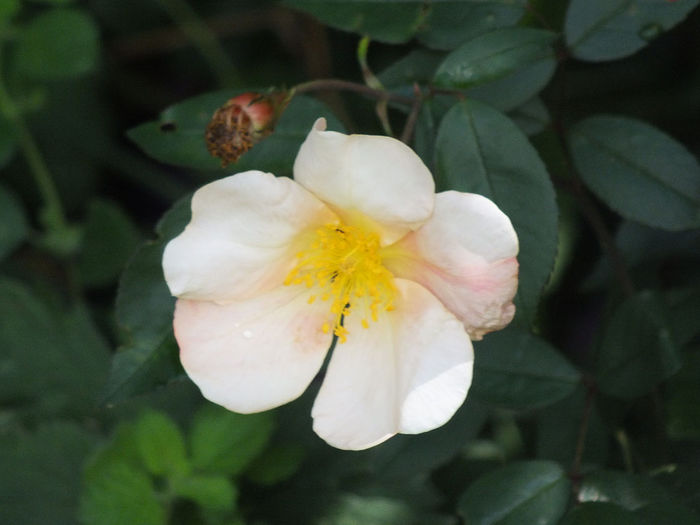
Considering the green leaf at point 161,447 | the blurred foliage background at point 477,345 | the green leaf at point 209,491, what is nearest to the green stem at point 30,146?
the blurred foliage background at point 477,345

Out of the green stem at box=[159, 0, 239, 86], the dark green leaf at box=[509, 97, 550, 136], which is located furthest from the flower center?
the green stem at box=[159, 0, 239, 86]

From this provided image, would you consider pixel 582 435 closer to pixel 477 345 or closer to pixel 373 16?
pixel 477 345

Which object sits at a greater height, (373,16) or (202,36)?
(373,16)

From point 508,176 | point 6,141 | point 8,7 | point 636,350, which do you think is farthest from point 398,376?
point 6,141

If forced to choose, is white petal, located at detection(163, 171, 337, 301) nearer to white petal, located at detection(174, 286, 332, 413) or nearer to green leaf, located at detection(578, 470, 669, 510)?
white petal, located at detection(174, 286, 332, 413)

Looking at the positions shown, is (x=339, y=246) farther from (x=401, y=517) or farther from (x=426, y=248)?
(x=401, y=517)
